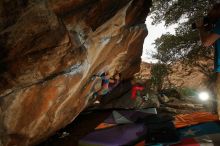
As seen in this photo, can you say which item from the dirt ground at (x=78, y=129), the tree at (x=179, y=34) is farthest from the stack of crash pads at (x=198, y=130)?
the tree at (x=179, y=34)

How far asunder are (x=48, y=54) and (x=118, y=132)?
3.99m

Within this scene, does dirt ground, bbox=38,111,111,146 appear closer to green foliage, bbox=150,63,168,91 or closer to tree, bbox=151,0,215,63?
green foliage, bbox=150,63,168,91

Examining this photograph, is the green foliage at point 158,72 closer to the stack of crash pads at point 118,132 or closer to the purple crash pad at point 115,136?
the stack of crash pads at point 118,132

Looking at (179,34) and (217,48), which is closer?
(217,48)

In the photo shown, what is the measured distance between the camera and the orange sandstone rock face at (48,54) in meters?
4.75

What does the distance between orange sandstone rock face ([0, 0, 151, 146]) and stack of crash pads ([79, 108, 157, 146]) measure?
1.15 meters

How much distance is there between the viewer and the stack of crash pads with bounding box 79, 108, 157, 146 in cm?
762

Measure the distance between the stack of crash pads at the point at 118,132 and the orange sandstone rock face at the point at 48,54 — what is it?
45.4 inches

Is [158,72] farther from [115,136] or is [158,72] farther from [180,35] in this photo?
[115,136]

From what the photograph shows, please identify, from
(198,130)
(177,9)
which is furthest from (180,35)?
(198,130)

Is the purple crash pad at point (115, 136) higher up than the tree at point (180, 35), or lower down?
lower down

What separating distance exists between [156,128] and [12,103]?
446cm

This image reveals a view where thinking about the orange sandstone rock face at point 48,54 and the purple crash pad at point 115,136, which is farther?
the purple crash pad at point 115,136

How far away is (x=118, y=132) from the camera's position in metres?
8.09
